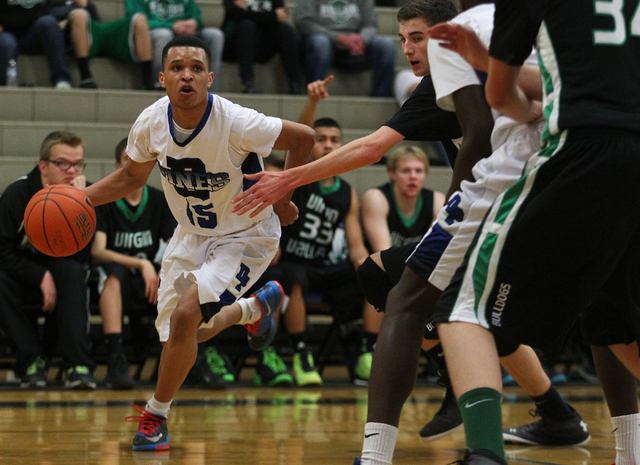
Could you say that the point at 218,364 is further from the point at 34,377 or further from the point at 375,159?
the point at 375,159

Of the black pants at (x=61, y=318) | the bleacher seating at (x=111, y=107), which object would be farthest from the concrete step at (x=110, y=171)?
the black pants at (x=61, y=318)

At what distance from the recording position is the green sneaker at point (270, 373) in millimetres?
6012

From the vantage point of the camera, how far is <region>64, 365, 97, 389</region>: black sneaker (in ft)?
18.3

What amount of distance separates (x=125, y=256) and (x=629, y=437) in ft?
13.6

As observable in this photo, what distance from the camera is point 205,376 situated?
580 cm

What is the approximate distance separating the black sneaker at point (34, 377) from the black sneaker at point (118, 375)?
442mm

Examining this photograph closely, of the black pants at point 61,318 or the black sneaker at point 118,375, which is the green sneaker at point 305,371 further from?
the black pants at point 61,318

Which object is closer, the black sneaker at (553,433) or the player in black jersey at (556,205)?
the player in black jersey at (556,205)

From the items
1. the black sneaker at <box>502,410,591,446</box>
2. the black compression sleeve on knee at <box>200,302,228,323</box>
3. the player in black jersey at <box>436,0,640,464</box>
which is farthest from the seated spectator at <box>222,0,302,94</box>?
the player in black jersey at <box>436,0,640,464</box>

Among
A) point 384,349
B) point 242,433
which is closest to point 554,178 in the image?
point 384,349

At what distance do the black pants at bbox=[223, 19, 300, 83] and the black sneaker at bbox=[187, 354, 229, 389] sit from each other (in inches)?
139

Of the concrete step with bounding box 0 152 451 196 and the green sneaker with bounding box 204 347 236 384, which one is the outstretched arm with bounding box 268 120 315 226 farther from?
the concrete step with bounding box 0 152 451 196

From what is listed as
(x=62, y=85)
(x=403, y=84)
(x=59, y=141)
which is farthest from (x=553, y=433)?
(x=62, y=85)

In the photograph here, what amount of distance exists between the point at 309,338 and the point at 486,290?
518 cm
